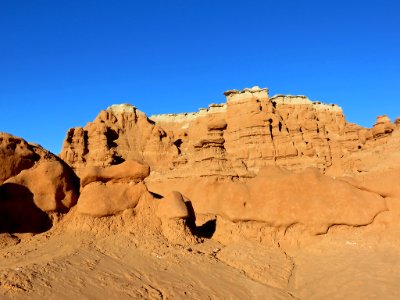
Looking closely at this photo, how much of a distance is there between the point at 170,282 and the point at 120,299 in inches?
67.9

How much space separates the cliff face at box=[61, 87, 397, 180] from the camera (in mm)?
46625

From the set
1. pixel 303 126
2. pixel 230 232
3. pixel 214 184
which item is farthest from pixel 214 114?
pixel 230 232

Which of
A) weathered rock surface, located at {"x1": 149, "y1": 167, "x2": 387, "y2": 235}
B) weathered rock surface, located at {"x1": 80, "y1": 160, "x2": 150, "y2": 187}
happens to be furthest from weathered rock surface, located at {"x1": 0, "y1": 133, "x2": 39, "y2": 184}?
weathered rock surface, located at {"x1": 149, "y1": 167, "x2": 387, "y2": 235}

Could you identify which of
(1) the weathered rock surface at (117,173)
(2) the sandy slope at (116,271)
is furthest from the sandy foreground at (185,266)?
(1) the weathered rock surface at (117,173)

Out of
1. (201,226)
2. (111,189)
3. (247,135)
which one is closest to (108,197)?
(111,189)

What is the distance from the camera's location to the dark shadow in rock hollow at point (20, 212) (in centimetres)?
1109

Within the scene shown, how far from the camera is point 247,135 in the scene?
48.9 metres

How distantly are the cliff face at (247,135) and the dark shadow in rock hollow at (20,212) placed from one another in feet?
96.5

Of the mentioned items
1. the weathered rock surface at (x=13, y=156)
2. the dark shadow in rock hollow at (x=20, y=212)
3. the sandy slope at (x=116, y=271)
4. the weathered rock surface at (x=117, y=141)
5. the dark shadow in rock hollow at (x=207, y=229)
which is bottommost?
the sandy slope at (x=116, y=271)

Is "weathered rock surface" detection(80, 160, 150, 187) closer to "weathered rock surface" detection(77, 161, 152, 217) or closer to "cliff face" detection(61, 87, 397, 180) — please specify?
"weathered rock surface" detection(77, 161, 152, 217)

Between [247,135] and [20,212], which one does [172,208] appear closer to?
[20,212]

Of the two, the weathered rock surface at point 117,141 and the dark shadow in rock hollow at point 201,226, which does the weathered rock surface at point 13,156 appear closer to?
the dark shadow in rock hollow at point 201,226

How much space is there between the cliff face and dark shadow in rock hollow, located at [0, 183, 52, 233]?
29.4 metres

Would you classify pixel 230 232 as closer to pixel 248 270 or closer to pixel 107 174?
pixel 248 270
